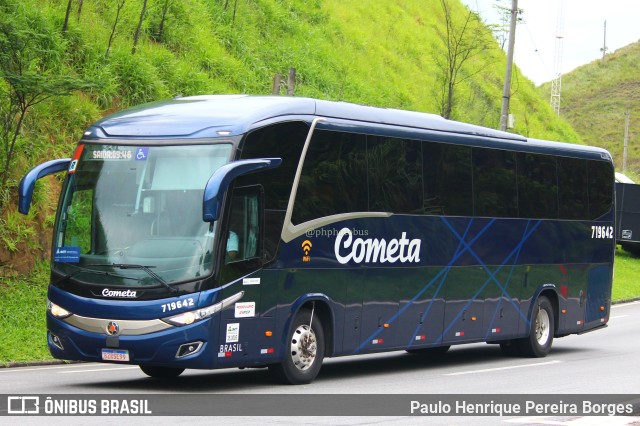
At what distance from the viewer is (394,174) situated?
16.4 m

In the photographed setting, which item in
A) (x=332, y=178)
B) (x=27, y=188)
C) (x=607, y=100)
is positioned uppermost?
(x=607, y=100)

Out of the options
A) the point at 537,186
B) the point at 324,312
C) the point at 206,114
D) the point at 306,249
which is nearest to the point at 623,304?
the point at 537,186

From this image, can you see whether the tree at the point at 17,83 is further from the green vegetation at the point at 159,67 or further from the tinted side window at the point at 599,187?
the tinted side window at the point at 599,187

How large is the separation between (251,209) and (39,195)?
935cm

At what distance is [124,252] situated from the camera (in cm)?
1315

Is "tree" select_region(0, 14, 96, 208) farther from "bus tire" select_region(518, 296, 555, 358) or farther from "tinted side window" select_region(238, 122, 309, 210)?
"bus tire" select_region(518, 296, 555, 358)

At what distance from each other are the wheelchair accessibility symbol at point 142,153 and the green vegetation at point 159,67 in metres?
5.42

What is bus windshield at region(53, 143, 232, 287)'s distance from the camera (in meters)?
13.0

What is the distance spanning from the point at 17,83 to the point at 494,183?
8.41m

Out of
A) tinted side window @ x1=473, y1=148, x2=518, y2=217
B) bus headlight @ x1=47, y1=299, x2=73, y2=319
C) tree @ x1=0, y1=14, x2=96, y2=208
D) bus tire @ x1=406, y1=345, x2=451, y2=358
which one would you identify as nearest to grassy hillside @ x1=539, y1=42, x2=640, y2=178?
bus tire @ x1=406, y1=345, x2=451, y2=358

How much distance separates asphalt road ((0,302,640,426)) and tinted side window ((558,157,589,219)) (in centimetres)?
264

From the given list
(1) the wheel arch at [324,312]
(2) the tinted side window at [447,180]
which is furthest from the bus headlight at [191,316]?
(2) the tinted side window at [447,180]

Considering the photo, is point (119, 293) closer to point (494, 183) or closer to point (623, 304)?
point (494, 183)

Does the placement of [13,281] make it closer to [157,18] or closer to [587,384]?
[587,384]
